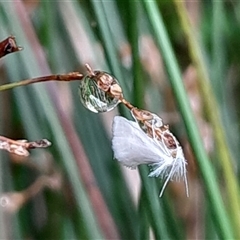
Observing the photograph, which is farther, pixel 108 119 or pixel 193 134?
pixel 108 119

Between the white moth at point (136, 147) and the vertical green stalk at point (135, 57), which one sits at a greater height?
the vertical green stalk at point (135, 57)

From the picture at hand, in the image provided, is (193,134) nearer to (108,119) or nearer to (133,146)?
(133,146)

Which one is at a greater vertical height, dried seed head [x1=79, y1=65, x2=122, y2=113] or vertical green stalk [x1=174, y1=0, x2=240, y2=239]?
dried seed head [x1=79, y1=65, x2=122, y2=113]

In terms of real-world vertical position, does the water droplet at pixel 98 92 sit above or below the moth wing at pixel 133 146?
above

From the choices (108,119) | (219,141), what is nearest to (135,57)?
(219,141)

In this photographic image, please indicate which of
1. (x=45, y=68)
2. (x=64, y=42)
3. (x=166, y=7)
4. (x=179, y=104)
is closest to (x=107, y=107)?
(x=179, y=104)
